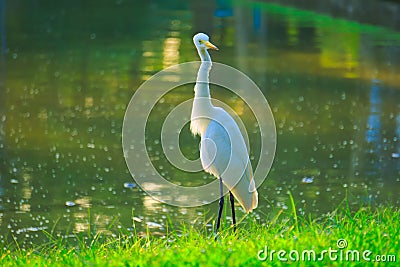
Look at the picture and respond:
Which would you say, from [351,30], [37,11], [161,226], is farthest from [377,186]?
[37,11]

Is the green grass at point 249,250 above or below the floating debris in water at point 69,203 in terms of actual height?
above

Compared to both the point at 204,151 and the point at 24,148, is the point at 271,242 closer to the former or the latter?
the point at 204,151

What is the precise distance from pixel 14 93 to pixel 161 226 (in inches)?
193

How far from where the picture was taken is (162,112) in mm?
10078

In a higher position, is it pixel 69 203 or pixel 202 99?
pixel 202 99

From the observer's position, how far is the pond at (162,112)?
23.0 feet

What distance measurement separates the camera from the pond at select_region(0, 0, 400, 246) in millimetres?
7023

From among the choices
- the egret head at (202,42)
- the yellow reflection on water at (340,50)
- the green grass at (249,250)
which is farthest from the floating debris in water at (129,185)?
the yellow reflection on water at (340,50)

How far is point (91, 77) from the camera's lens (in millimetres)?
11938

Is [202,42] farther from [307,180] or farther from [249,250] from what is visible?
[307,180]

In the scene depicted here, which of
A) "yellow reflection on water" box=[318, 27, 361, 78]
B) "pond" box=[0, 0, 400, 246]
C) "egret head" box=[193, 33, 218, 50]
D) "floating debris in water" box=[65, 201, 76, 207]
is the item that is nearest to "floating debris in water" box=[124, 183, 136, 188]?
"pond" box=[0, 0, 400, 246]

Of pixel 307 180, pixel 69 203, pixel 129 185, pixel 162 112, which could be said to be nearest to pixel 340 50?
pixel 162 112

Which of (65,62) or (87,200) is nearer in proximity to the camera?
(87,200)

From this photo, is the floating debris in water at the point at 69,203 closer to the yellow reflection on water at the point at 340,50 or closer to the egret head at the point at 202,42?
the egret head at the point at 202,42
